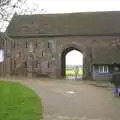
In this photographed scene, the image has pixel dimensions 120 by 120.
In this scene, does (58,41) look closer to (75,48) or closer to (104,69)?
(75,48)

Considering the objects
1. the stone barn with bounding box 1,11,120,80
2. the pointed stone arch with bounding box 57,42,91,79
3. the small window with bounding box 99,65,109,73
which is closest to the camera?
the small window with bounding box 99,65,109,73

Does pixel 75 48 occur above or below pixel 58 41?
below

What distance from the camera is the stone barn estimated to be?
6631cm

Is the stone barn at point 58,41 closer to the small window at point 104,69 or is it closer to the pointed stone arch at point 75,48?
the pointed stone arch at point 75,48

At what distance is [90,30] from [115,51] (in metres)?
6.16

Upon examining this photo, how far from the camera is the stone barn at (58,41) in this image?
66312mm

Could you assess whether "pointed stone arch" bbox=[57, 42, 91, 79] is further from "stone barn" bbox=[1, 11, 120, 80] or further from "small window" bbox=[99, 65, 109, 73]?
"small window" bbox=[99, 65, 109, 73]

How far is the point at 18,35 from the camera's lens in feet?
230

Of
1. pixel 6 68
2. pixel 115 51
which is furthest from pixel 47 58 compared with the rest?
pixel 115 51

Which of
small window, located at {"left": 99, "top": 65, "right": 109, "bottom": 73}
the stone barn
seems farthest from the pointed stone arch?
small window, located at {"left": 99, "top": 65, "right": 109, "bottom": 73}

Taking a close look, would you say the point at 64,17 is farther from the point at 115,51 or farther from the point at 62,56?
the point at 115,51

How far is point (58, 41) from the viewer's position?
68.2 metres

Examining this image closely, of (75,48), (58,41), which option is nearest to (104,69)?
(75,48)

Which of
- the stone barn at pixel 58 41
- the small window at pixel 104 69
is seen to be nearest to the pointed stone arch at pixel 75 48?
the stone barn at pixel 58 41
